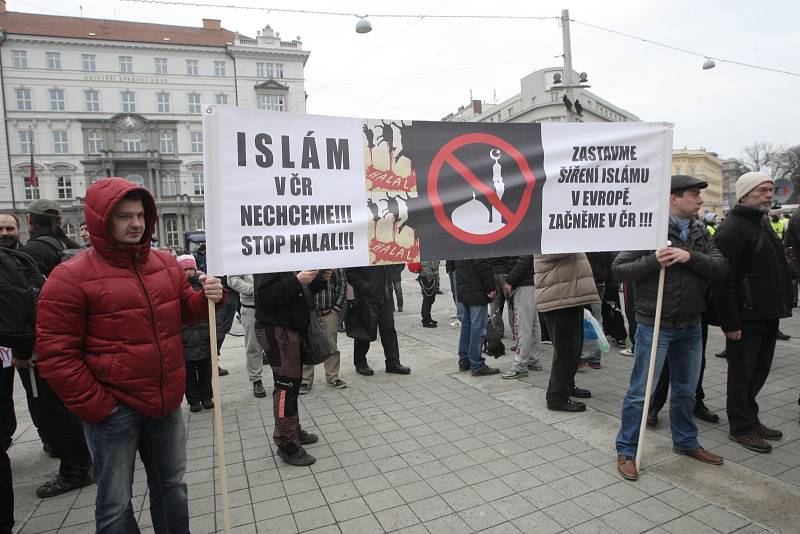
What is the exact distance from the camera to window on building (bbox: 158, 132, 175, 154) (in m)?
53.8

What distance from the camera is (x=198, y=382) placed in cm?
540

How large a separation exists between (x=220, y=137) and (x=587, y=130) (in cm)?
256

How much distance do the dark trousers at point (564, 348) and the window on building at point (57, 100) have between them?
6144cm

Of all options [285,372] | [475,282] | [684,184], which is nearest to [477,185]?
[684,184]

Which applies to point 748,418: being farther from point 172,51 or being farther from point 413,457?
point 172,51

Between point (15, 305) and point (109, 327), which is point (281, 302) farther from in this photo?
point (15, 305)

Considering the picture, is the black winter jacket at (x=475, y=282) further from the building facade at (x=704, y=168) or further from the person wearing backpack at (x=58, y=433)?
the building facade at (x=704, y=168)

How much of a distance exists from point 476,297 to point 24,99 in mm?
61279

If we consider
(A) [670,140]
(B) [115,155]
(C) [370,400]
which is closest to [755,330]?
(A) [670,140]

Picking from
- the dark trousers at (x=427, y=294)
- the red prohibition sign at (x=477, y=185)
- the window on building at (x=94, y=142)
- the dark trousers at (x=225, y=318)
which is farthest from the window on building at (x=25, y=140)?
the red prohibition sign at (x=477, y=185)

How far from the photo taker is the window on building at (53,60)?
1945 inches

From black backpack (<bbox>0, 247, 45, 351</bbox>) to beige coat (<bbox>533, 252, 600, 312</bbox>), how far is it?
13.9ft

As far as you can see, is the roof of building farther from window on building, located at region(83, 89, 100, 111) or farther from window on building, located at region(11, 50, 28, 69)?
window on building, located at region(83, 89, 100, 111)

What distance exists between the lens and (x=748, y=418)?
12.6ft
